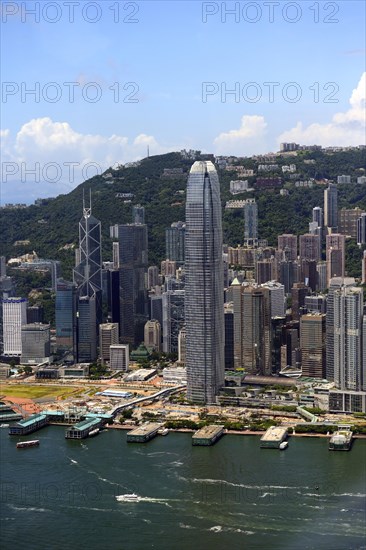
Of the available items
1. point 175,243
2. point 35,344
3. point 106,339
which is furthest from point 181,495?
point 175,243

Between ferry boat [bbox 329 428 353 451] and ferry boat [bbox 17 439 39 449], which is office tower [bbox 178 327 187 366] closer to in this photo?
ferry boat [bbox 17 439 39 449]

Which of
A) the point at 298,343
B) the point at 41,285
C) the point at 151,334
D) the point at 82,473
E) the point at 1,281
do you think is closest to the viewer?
the point at 82,473

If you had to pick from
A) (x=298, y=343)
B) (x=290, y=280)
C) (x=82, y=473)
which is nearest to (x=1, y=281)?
(x=290, y=280)

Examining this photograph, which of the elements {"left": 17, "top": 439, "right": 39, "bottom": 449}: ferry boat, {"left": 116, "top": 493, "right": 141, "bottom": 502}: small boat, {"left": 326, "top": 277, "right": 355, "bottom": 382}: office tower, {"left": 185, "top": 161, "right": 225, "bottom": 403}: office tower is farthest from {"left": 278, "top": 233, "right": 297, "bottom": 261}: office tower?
{"left": 116, "top": 493, "right": 141, "bottom": 502}: small boat

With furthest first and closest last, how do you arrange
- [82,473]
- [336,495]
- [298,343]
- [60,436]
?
[298,343], [60,436], [82,473], [336,495]

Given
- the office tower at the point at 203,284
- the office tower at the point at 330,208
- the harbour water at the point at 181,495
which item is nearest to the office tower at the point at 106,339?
the office tower at the point at 203,284

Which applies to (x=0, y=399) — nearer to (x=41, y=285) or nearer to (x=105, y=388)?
(x=105, y=388)

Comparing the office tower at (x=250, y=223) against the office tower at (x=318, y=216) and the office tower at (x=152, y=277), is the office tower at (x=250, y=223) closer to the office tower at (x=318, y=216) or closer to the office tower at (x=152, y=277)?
the office tower at (x=318, y=216)
